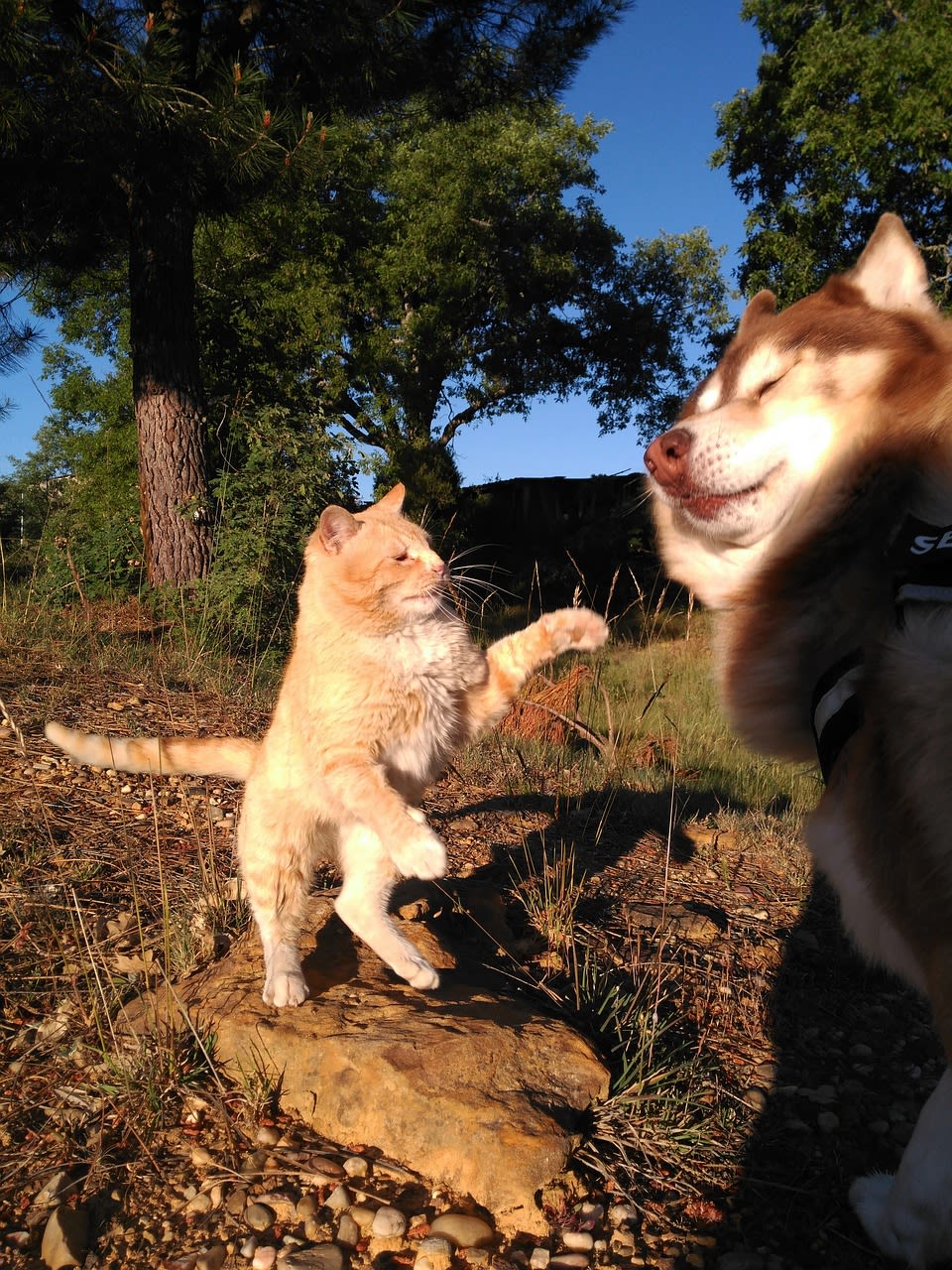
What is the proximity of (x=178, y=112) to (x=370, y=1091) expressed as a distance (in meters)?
6.00

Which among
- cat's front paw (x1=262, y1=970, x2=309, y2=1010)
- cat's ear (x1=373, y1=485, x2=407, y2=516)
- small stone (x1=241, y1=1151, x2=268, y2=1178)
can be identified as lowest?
small stone (x1=241, y1=1151, x2=268, y2=1178)

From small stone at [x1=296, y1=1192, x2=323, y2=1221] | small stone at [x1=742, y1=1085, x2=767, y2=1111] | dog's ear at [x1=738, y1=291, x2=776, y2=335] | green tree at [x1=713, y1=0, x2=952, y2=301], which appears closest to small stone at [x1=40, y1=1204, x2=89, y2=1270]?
small stone at [x1=296, y1=1192, x2=323, y2=1221]

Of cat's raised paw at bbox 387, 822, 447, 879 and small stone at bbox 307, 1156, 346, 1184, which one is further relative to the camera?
cat's raised paw at bbox 387, 822, 447, 879

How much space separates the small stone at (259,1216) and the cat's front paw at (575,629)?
192 cm

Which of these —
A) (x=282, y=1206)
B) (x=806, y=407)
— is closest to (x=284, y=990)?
(x=282, y=1206)

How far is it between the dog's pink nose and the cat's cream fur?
44.8 inches

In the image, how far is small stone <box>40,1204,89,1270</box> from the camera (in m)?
1.63

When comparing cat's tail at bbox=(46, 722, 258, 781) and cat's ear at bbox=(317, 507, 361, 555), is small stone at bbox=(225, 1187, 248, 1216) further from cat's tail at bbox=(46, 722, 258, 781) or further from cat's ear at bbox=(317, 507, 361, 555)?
cat's ear at bbox=(317, 507, 361, 555)

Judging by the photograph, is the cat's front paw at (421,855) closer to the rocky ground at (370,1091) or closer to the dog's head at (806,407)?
the rocky ground at (370,1091)

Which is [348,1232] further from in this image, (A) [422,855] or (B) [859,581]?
(B) [859,581]

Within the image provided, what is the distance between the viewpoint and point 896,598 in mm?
1550

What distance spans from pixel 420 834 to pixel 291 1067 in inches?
27.8

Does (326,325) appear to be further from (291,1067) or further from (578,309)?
(291,1067)

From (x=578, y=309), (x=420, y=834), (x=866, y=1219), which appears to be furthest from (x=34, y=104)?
(x=578, y=309)
